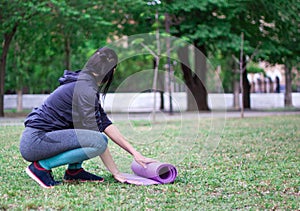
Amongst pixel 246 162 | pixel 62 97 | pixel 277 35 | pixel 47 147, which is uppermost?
pixel 277 35

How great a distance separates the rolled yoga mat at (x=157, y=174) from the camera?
18.7 ft

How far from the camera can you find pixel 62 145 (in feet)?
17.6

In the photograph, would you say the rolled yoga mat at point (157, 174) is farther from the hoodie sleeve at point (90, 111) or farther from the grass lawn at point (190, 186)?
the hoodie sleeve at point (90, 111)

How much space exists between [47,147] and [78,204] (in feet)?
2.79

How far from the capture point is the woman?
17.5 ft

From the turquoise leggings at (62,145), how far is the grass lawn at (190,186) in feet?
1.06

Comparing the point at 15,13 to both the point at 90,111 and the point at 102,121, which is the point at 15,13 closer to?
the point at 102,121

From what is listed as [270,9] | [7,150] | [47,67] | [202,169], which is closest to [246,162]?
[202,169]

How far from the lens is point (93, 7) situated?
2070cm

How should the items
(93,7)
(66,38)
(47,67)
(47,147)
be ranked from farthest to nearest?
1. (47,67)
2. (66,38)
3. (93,7)
4. (47,147)

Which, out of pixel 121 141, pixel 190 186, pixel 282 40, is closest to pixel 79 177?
pixel 121 141

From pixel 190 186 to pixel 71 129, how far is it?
4.49 ft

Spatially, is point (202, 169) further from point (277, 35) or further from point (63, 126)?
point (277, 35)

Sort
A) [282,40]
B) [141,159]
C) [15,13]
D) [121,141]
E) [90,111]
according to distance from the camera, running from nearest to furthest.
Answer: [90,111] → [121,141] → [141,159] → [15,13] → [282,40]
